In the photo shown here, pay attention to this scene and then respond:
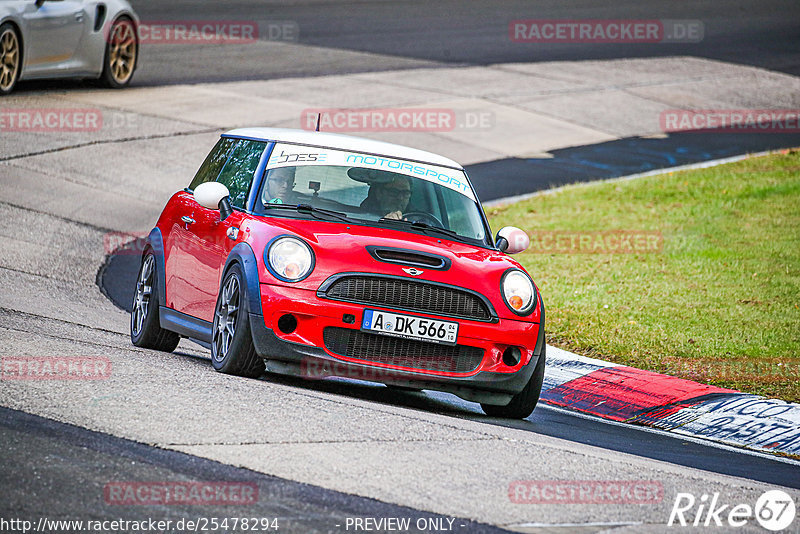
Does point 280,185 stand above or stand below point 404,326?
above

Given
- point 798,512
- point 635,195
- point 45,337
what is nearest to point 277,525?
point 798,512

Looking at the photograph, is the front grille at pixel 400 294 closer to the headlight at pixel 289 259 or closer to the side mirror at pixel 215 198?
the headlight at pixel 289 259

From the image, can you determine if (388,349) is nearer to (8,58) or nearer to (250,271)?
(250,271)

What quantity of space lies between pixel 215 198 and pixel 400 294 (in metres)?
1.55

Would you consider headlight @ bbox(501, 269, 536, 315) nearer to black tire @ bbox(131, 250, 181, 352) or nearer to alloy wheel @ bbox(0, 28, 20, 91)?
black tire @ bbox(131, 250, 181, 352)

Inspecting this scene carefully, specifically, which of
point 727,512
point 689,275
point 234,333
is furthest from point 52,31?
point 727,512

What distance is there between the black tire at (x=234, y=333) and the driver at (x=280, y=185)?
→ 65 cm

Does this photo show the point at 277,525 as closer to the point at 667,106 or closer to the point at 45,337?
the point at 45,337

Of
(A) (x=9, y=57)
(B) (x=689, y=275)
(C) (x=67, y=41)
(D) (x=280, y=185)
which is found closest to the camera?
(D) (x=280, y=185)

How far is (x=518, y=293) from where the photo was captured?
24.2 ft

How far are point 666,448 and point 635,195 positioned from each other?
9.62 meters

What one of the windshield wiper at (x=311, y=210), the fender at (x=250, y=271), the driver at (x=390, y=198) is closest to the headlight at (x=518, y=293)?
the driver at (x=390, y=198)

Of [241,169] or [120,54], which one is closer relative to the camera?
[241,169]

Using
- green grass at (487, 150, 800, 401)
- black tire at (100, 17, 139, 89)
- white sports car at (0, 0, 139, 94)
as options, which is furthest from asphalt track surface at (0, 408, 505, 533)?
black tire at (100, 17, 139, 89)
